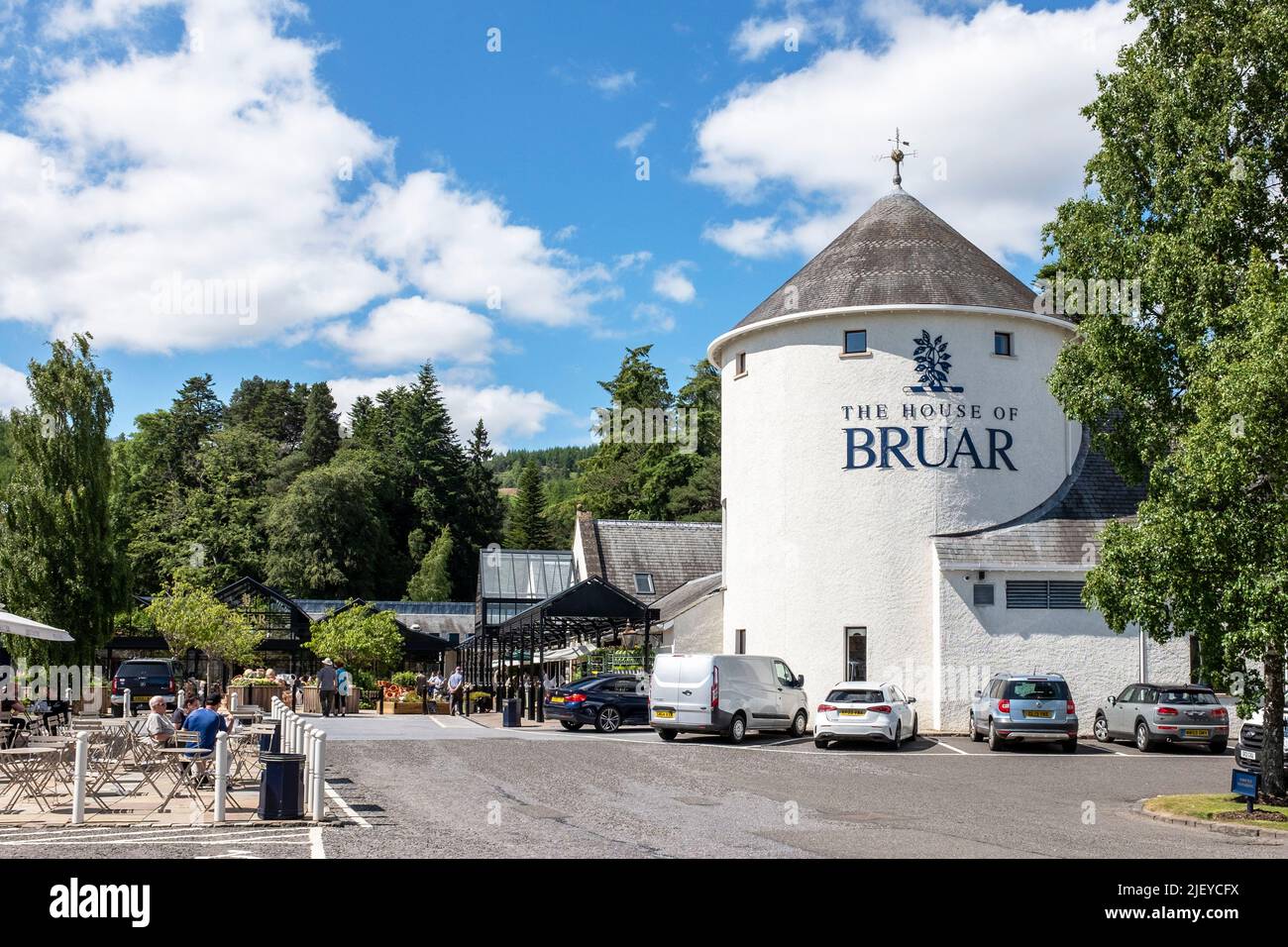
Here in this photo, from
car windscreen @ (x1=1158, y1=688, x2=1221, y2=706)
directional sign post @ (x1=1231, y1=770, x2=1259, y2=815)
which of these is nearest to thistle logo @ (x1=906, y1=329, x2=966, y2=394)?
car windscreen @ (x1=1158, y1=688, x2=1221, y2=706)

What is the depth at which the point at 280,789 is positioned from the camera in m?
14.0

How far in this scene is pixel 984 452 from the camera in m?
32.7

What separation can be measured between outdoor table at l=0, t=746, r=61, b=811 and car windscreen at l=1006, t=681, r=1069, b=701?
18.4 m

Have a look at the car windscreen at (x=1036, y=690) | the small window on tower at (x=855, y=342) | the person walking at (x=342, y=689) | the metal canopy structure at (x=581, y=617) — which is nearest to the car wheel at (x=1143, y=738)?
the car windscreen at (x=1036, y=690)

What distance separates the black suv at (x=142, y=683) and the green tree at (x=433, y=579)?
4656 cm

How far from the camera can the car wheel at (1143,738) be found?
2687 cm

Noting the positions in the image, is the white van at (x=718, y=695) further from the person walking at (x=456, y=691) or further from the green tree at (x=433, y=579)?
the green tree at (x=433, y=579)

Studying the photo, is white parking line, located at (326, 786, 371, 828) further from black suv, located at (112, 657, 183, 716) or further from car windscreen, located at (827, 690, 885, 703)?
black suv, located at (112, 657, 183, 716)

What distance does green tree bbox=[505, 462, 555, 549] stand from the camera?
104 metres

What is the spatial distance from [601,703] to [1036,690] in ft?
36.3
